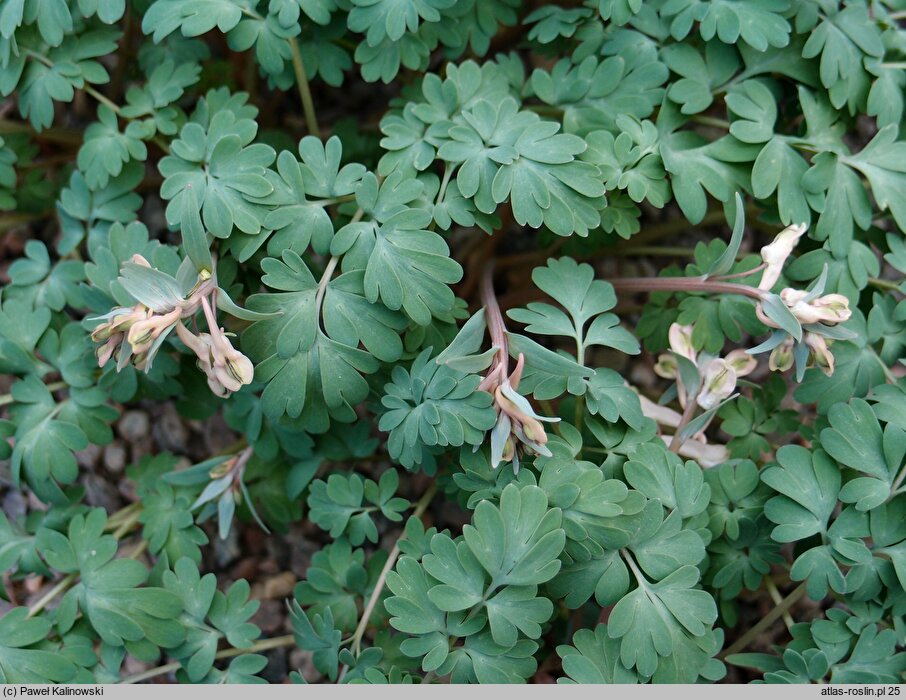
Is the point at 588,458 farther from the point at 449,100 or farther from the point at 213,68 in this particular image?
the point at 213,68

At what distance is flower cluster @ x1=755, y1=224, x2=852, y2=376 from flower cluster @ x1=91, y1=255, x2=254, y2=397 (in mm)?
1122

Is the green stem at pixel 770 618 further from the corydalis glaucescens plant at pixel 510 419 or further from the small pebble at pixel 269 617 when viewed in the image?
the small pebble at pixel 269 617

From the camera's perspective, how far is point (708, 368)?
5.90ft

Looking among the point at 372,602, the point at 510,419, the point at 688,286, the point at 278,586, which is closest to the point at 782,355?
the point at 688,286

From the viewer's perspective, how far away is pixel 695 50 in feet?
6.33

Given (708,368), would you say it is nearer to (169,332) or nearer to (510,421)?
(510,421)

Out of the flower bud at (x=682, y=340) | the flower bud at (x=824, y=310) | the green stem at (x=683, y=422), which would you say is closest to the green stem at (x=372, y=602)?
the green stem at (x=683, y=422)

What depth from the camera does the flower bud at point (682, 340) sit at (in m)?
1.83

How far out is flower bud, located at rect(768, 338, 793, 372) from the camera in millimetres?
1660

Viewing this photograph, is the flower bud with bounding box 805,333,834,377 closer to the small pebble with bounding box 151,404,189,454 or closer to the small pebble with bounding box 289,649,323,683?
the small pebble with bounding box 289,649,323,683

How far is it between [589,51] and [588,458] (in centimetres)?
104

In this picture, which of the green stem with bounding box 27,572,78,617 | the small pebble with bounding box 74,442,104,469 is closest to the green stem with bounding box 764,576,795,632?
the green stem with bounding box 27,572,78,617

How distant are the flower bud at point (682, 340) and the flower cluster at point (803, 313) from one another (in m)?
0.21

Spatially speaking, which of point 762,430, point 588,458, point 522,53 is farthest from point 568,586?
point 522,53
